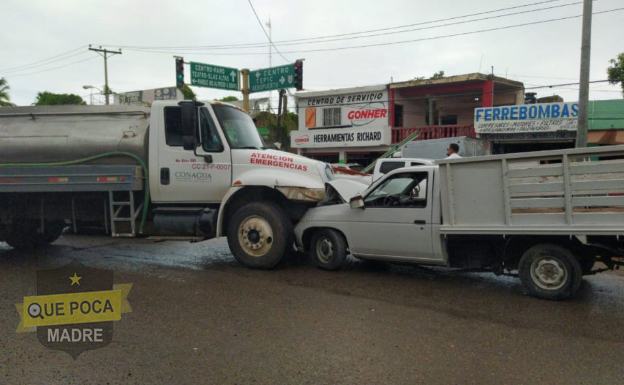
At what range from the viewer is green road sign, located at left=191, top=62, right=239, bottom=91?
21719 mm

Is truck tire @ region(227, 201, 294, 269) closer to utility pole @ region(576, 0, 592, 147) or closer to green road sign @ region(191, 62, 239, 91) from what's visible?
utility pole @ region(576, 0, 592, 147)

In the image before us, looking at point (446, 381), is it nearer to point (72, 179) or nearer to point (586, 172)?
point (586, 172)

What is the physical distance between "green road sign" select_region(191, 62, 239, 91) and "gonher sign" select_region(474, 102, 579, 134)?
1169 cm

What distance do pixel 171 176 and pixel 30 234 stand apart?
3863mm

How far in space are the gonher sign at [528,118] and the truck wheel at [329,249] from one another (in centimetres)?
1602

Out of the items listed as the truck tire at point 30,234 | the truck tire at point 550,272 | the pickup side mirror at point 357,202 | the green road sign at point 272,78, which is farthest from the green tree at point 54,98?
the truck tire at point 550,272

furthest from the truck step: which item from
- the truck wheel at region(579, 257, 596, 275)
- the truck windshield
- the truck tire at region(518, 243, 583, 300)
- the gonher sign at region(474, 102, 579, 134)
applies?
the gonher sign at region(474, 102, 579, 134)

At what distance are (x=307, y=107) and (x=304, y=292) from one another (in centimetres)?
2310

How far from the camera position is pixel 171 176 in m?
7.46

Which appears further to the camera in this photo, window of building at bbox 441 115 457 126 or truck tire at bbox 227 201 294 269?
window of building at bbox 441 115 457 126

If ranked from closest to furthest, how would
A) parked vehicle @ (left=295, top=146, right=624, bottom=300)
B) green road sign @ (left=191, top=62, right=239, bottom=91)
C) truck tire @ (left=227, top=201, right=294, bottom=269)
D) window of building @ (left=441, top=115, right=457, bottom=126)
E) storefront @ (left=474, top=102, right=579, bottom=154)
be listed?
1. parked vehicle @ (left=295, top=146, right=624, bottom=300)
2. truck tire @ (left=227, top=201, right=294, bottom=269)
3. storefront @ (left=474, top=102, right=579, bottom=154)
4. green road sign @ (left=191, top=62, right=239, bottom=91)
5. window of building @ (left=441, top=115, right=457, bottom=126)

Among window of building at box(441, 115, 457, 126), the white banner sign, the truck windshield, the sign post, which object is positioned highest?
the sign post

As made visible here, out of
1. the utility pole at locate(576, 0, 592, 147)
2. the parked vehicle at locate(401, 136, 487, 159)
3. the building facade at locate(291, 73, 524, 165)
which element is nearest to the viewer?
the utility pole at locate(576, 0, 592, 147)

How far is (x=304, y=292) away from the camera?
19.8 feet
